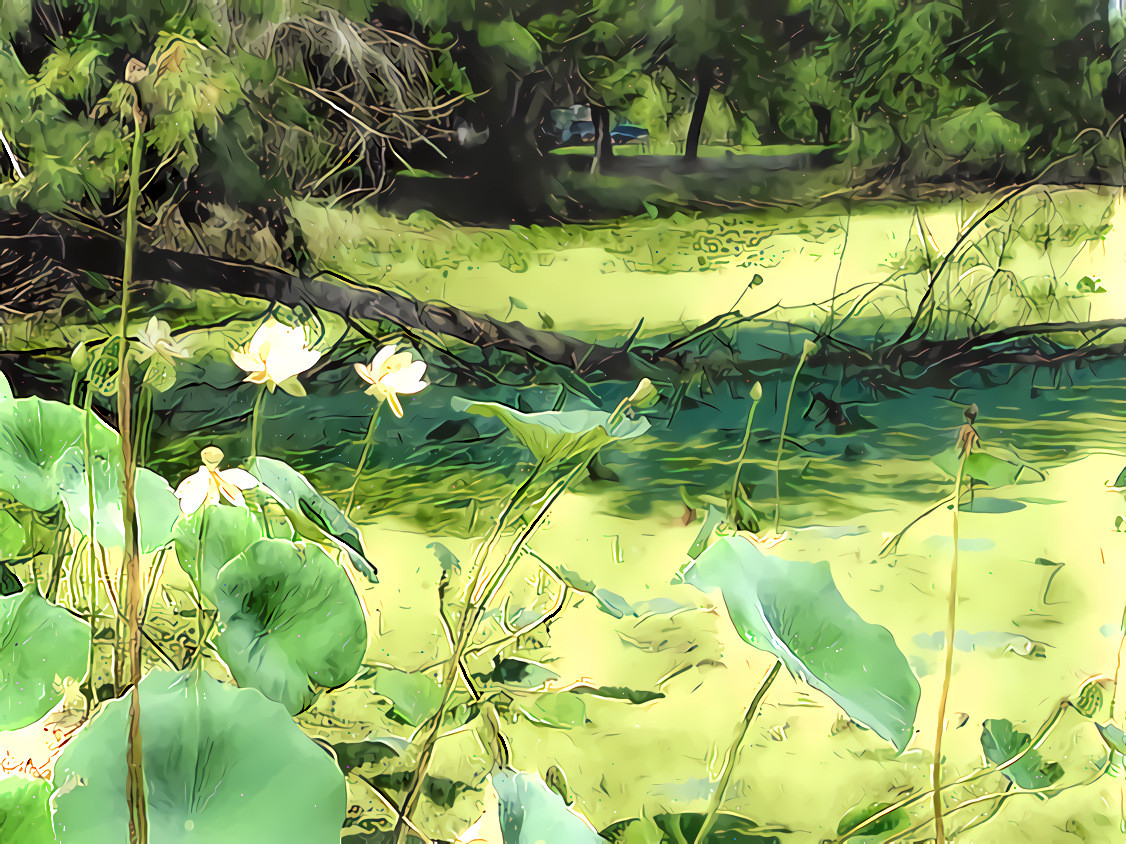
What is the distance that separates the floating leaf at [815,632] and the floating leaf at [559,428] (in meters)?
0.09

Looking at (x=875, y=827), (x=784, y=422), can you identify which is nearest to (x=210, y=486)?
(x=875, y=827)

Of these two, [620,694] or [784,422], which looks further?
[784,422]

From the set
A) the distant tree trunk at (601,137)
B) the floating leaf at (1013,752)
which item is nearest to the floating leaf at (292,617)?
the floating leaf at (1013,752)

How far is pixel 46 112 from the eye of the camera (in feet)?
2.05

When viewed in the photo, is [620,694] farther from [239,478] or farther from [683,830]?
[239,478]

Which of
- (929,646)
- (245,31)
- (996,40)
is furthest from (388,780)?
(996,40)

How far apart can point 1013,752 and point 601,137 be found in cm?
58

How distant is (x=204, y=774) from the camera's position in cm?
21

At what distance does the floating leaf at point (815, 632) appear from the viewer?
0.22 m

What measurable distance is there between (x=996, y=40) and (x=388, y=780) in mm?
822

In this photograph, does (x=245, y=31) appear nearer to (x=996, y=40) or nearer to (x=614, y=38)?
(x=614, y=38)

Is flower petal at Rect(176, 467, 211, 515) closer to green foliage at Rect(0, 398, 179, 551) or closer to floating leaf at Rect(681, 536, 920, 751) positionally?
green foliage at Rect(0, 398, 179, 551)

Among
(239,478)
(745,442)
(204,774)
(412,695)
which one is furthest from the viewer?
(745,442)

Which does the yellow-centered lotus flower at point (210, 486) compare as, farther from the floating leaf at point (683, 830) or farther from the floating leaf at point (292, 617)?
the floating leaf at point (683, 830)
